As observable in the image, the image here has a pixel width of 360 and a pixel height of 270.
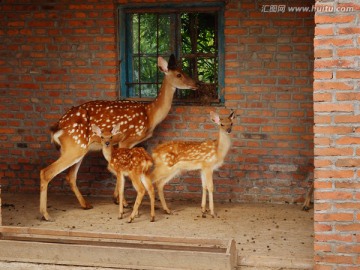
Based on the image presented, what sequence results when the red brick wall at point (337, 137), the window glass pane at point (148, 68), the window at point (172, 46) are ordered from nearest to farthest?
the red brick wall at point (337, 137) < the window at point (172, 46) < the window glass pane at point (148, 68)

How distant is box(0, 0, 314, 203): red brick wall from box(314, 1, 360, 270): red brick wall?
9.52 ft

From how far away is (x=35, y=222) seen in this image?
290 inches

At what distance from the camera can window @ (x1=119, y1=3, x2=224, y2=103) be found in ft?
27.0

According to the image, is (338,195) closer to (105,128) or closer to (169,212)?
(169,212)

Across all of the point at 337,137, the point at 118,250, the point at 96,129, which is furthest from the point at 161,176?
the point at 337,137

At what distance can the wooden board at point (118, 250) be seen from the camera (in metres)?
5.38

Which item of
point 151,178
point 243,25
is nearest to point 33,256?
point 151,178

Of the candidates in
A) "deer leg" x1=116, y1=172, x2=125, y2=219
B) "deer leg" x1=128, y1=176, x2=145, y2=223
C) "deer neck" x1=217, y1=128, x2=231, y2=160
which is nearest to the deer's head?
"deer neck" x1=217, y1=128, x2=231, y2=160

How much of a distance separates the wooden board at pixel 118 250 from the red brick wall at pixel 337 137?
86 cm

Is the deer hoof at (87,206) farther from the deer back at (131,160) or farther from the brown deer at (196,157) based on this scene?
the brown deer at (196,157)

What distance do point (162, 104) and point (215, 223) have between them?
67.5 inches

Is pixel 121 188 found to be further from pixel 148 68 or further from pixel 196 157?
pixel 148 68

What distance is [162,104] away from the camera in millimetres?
8016

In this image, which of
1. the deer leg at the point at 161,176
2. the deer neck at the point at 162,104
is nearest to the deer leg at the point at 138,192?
the deer leg at the point at 161,176
